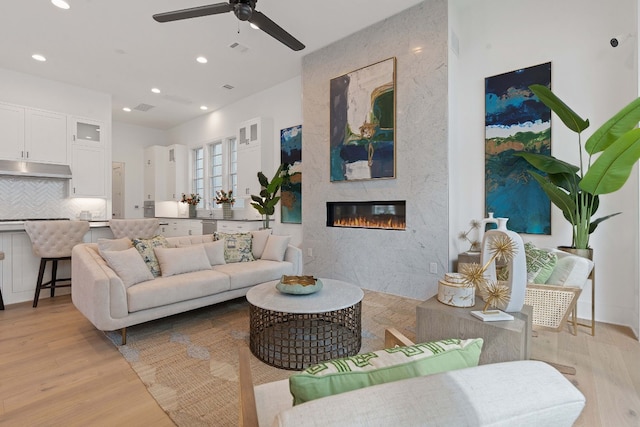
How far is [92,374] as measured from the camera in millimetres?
2059

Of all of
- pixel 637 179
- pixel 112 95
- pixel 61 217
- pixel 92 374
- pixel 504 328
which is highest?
pixel 112 95

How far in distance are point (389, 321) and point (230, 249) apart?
1.99 metres

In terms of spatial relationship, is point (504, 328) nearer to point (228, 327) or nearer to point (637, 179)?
point (228, 327)

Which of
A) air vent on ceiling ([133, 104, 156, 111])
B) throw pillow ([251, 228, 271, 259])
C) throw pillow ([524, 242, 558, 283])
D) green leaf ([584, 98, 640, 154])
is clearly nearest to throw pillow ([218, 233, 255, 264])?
throw pillow ([251, 228, 271, 259])

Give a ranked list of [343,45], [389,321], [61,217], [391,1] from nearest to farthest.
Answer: [389,321] < [391,1] < [343,45] < [61,217]

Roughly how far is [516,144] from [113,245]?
4273mm

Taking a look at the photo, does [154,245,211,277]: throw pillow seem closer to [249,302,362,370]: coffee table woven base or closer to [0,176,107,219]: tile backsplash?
[249,302,362,370]: coffee table woven base

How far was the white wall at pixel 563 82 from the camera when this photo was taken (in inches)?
112

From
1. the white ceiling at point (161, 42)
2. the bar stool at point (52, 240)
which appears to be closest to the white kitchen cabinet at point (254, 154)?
the white ceiling at point (161, 42)

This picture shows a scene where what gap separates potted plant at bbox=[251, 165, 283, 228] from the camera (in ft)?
17.0

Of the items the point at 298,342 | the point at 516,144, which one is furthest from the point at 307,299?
the point at 516,144

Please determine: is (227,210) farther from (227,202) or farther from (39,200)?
(39,200)

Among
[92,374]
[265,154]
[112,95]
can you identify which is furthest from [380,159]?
[112,95]

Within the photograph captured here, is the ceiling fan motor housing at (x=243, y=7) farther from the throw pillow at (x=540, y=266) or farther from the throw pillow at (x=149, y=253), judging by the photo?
the throw pillow at (x=540, y=266)
